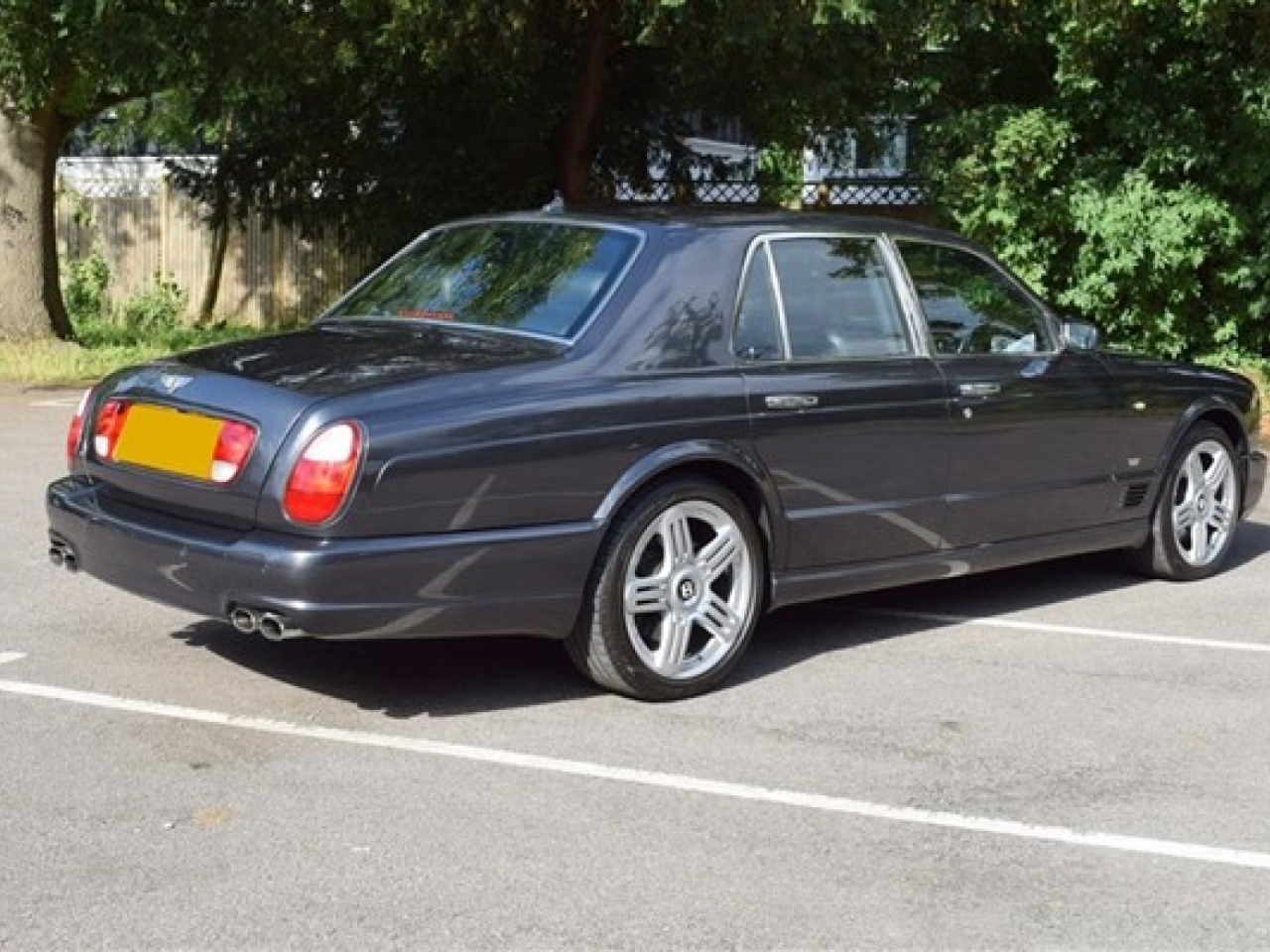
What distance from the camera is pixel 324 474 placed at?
17.8 feet

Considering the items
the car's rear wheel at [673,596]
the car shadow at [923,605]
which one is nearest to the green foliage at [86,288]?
the car shadow at [923,605]

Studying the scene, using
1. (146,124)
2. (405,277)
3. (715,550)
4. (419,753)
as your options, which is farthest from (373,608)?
(146,124)

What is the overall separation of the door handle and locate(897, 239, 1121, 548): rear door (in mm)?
745

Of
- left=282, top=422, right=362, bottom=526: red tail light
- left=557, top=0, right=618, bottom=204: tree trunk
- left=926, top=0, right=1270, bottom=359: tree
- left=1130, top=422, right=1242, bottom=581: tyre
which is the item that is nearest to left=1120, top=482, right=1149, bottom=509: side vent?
left=1130, top=422, right=1242, bottom=581: tyre

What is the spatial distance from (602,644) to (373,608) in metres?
0.82

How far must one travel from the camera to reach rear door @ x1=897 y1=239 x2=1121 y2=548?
710 cm

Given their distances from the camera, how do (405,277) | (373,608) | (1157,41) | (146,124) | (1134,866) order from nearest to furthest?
(1134,866), (373,608), (405,277), (1157,41), (146,124)

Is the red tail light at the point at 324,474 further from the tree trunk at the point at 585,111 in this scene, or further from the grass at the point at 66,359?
the tree trunk at the point at 585,111

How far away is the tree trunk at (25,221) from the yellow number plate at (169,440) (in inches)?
459

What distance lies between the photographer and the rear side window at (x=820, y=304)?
21.5 ft

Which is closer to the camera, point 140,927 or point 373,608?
point 140,927

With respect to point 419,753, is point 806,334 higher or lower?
higher

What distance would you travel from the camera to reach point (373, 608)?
5.47 meters

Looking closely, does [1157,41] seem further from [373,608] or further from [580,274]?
[373,608]
